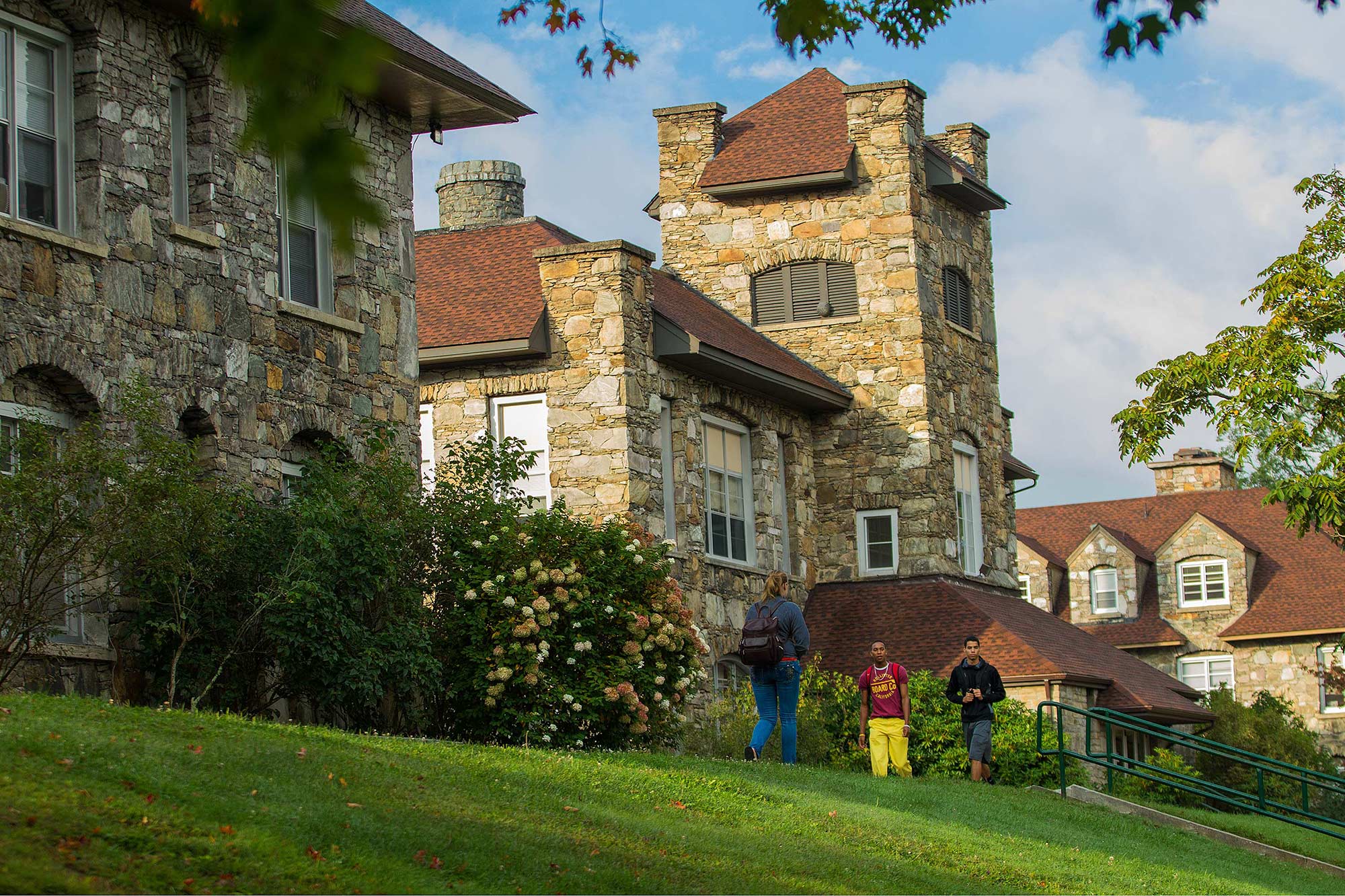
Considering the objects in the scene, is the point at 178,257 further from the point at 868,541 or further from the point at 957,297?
the point at 957,297

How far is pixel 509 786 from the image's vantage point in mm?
12047

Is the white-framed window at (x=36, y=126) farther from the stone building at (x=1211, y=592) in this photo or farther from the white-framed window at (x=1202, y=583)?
the white-framed window at (x=1202, y=583)

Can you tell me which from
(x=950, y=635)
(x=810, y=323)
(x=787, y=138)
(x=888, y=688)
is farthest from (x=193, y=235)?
(x=787, y=138)

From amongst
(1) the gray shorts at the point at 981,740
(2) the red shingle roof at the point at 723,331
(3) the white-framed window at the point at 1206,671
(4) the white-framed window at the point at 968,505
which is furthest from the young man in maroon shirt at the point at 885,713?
(3) the white-framed window at the point at 1206,671

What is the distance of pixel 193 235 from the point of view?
16.3 meters

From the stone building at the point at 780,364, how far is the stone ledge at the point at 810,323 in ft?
0.12

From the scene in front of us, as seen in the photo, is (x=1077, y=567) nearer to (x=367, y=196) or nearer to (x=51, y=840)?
(x=51, y=840)

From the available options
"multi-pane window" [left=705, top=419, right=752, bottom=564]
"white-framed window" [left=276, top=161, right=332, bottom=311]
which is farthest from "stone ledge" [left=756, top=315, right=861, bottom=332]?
"white-framed window" [left=276, top=161, right=332, bottom=311]

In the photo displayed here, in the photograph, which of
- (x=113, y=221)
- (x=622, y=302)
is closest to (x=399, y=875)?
(x=113, y=221)

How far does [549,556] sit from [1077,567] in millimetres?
32839

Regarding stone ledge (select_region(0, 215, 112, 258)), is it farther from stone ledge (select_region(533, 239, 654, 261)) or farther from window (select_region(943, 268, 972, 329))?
window (select_region(943, 268, 972, 329))

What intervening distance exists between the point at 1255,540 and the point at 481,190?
26.0 metres

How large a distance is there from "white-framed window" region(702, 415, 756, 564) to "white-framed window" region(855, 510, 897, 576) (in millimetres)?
2544

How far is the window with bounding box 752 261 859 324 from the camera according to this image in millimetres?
29281
